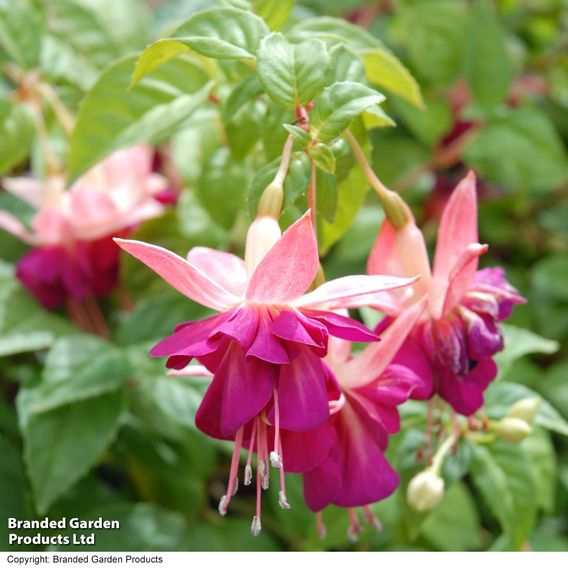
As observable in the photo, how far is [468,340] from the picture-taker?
603 mm

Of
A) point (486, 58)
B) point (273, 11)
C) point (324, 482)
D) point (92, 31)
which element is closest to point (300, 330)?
point (324, 482)

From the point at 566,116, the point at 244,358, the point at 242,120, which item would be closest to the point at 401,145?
the point at 566,116

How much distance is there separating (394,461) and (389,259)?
22 cm

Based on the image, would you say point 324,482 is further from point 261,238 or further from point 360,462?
point 261,238

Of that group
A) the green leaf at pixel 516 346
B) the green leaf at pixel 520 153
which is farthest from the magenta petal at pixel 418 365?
the green leaf at pixel 520 153

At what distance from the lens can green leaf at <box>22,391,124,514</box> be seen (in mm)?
806

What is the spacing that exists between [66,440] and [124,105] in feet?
1.09

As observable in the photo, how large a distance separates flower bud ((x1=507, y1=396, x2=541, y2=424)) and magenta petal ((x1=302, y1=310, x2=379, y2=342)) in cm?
27

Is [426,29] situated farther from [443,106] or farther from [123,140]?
[123,140]

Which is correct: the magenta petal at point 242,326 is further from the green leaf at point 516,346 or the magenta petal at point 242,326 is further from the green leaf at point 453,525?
the green leaf at point 453,525

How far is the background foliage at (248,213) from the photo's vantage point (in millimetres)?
767

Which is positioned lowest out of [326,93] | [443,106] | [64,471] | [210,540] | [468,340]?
[210,540]

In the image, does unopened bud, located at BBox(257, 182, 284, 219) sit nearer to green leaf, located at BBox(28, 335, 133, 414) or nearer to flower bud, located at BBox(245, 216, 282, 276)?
flower bud, located at BBox(245, 216, 282, 276)

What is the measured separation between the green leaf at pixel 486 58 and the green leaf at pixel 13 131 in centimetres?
62
